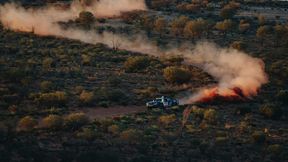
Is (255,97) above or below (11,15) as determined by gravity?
below

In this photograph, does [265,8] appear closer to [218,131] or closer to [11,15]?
[11,15]

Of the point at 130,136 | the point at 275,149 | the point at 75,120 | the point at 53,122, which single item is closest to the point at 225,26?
the point at 75,120

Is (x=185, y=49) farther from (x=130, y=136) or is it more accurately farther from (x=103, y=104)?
(x=130, y=136)

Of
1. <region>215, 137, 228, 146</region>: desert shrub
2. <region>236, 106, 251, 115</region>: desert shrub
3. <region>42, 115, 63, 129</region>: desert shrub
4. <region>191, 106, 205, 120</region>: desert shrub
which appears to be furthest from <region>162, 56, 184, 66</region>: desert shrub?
<region>215, 137, 228, 146</region>: desert shrub

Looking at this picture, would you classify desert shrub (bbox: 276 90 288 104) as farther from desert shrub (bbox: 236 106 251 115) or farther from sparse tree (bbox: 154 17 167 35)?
sparse tree (bbox: 154 17 167 35)

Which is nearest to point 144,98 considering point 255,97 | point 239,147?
point 255,97

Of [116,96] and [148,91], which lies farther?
[148,91]
